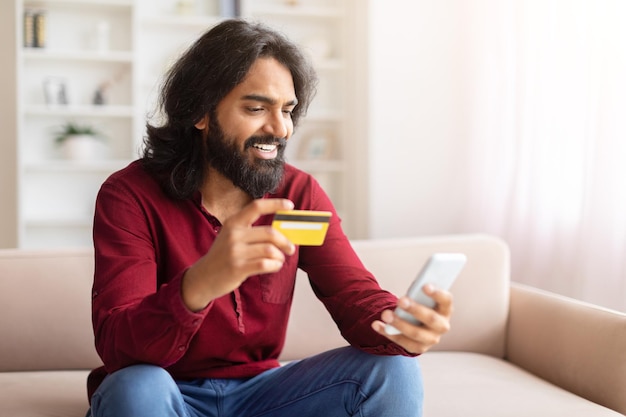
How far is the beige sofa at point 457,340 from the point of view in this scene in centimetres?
180

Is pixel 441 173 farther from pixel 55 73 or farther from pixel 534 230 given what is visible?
pixel 55 73

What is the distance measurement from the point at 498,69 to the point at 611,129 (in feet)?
3.16

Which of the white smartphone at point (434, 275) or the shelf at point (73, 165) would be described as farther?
the shelf at point (73, 165)

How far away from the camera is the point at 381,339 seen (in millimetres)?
1461

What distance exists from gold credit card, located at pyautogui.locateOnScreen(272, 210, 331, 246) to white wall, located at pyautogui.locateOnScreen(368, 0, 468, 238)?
2.93 m

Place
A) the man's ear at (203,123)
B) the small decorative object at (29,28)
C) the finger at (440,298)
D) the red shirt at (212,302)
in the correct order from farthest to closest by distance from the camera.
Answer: the small decorative object at (29,28)
the man's ear at (203,123)
the red shirt at (212,302)
the finger at (440,298)

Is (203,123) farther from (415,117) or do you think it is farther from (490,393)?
(415,117)

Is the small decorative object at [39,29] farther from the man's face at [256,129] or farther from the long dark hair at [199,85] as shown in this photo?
the man's face at [256,129]

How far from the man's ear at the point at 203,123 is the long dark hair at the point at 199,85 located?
0.5 inches

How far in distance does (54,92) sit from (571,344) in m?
3.31

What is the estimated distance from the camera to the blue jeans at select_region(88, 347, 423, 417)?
128 cm

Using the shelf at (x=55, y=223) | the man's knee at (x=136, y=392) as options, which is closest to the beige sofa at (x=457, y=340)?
the man's knee at (x=136, y=392)


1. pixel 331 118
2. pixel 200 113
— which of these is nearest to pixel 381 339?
pixel 200 113

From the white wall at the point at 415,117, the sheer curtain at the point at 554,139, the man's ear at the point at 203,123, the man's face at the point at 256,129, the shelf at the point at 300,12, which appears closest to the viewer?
the man's face at the point at 256,129
